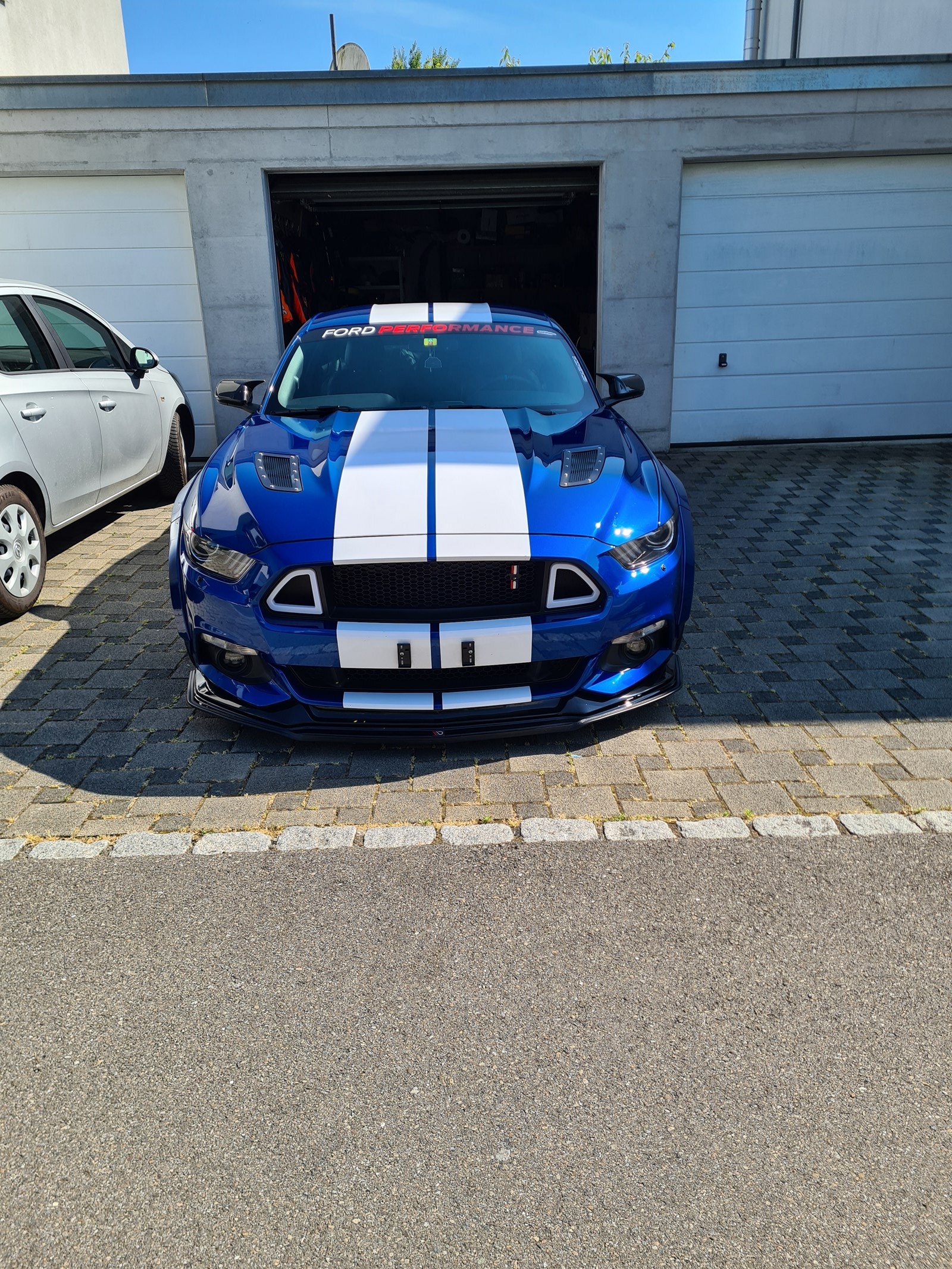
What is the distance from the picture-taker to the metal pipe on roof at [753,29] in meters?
17.5

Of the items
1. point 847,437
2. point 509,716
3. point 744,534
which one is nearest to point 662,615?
point 509,716

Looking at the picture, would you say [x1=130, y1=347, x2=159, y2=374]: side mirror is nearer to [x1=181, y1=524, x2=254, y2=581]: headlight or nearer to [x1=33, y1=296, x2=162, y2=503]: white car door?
[x1=33, y1=296, x2=162, y2=503]: white car door

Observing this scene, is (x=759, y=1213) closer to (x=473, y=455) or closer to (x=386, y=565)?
(x=386, y=565)

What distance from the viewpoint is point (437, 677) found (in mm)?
3650

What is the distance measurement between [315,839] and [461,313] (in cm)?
346

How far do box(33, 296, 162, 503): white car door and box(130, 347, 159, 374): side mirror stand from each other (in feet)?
0.14

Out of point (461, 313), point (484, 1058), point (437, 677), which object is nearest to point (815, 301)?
point (461, 313)

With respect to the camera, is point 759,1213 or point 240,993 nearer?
A: point 759,1213

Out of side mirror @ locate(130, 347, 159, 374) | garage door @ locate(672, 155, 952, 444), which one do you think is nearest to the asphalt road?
side mirror @ locate(130, 347, 159, 374)

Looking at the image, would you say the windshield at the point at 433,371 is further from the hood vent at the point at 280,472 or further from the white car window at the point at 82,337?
the white car window at the point at 82,337

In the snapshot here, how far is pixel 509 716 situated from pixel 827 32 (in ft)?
48.6

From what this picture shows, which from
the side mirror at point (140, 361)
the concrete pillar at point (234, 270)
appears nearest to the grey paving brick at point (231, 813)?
the side mirror at point (140, 361)

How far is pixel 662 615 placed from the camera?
3824mm

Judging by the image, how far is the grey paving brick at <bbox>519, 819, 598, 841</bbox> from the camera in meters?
3.25
